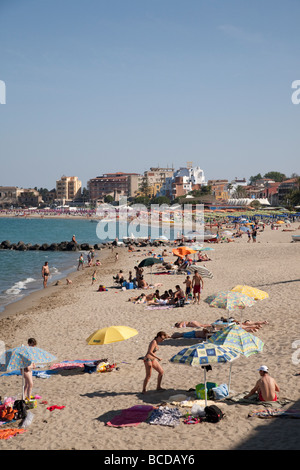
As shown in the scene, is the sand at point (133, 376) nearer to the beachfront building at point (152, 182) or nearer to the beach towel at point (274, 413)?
the beach towel at point (274, 413)

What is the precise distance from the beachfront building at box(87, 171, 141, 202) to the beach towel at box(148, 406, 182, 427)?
546 ft

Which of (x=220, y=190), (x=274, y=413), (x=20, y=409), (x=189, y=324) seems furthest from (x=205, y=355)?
(x=220, y=190)

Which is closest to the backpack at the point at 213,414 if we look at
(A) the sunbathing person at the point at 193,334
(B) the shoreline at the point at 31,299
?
(A) the sunbathing person at the point at 193,334

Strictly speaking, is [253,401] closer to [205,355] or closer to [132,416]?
[205,355]

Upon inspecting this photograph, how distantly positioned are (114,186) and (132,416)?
177 meters

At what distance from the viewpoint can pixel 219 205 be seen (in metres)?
99.7

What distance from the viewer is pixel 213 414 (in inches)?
296

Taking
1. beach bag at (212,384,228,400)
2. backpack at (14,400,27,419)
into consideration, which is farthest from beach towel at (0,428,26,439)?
beach bag at (212,384,228,400)

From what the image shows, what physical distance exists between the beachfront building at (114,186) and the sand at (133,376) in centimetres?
15647

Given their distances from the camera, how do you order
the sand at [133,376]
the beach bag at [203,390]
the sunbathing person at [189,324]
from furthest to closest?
the sunbathing person at [189,324] → the beach bag at [203,390] → the sand at [133,376]

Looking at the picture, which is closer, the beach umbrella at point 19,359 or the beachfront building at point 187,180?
the beach umbrella at point 19,359

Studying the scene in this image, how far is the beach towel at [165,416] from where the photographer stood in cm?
757
